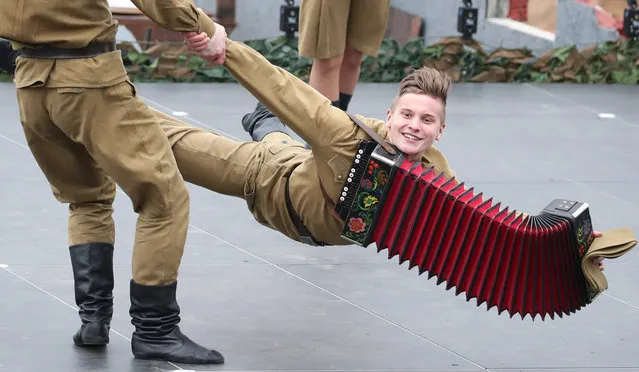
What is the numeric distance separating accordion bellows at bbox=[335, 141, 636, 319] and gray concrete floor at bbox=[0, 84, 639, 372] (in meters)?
0.31

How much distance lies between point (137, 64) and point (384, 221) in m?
5.59

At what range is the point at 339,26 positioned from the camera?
658 cm

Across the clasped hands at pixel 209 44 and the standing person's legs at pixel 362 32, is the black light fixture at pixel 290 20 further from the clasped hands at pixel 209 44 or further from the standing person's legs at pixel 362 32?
the clasped hands at pixel 209 44

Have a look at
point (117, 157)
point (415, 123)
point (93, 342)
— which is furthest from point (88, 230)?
point (415, 123)

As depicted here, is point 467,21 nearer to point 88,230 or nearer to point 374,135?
point 374,135

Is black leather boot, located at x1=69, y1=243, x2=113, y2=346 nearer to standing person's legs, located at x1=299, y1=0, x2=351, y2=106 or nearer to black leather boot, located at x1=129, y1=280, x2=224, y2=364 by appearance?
black leather boot, located at x1=129, y1=280, x2=224, y2=364

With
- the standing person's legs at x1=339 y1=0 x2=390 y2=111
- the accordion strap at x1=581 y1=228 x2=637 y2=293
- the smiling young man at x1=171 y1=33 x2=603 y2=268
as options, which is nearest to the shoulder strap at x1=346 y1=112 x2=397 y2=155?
the smiling young man at x1=171 y1=33 x2=603 y2=268

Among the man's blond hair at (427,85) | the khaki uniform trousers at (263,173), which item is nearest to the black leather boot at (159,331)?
the khaki uniform trousers at (263,173)

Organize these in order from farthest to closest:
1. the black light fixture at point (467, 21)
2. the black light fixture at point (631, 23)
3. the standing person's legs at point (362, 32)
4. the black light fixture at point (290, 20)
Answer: the black light fixture at point (467, 21) < the black light fixture at point (631, 23) < the black light fixture at point (290, 20) < the standing person's legs at point (362, 32)

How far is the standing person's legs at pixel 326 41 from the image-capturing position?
6539mm

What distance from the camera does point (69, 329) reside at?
14.4 feet

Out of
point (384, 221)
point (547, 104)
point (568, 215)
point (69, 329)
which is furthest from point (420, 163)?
point (547, 104)

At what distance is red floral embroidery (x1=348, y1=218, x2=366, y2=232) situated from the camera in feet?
13.5

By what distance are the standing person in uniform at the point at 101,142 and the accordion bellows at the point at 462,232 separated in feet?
1.92
